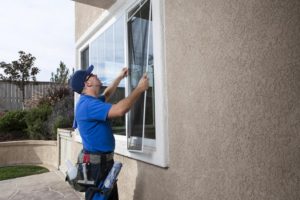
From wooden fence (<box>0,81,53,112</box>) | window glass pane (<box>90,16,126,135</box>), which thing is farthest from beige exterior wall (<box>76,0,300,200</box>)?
wooden fence (<box>0,81,53,112</box>)

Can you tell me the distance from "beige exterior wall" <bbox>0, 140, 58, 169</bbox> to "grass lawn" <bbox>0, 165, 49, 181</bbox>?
532 mm

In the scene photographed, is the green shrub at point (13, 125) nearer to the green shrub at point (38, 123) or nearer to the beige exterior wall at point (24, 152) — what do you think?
the green shrub at point (38, 123)

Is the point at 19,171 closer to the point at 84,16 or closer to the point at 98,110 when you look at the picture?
the point at 84,16

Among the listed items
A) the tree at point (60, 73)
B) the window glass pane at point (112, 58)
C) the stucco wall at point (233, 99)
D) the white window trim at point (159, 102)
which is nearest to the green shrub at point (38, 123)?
the window glass pane at point (112, 58)

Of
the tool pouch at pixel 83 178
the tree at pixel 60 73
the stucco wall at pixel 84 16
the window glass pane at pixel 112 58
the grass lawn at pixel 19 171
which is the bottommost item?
the grass lawn at pixel 19 171

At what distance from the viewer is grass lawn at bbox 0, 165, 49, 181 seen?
675 cm

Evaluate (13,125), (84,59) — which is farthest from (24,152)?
(84,59)

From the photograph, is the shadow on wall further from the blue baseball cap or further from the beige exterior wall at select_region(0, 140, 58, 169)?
the beige exterior wall at select_region(0, 140, 58, 169)

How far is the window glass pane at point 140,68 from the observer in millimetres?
2730

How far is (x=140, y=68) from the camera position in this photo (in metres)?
2.97

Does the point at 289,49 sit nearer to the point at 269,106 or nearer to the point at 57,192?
the point at 269,106

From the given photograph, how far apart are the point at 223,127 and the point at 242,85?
0.32 metres

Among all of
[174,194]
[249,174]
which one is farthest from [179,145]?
[249,174]

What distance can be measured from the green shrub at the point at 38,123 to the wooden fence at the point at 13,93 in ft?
18.2
